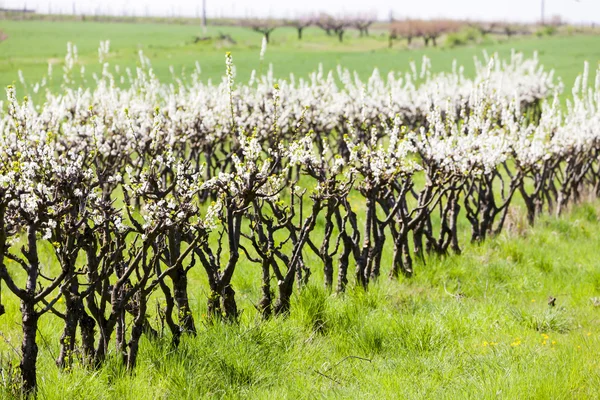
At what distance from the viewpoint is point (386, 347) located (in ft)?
18.6

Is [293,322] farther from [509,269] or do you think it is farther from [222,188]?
[509,269]

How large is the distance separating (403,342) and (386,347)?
17 centimetres

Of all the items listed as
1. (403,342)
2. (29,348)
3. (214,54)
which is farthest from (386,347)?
(214,54)

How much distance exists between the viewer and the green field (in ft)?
15.2

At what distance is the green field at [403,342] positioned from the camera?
4.64m

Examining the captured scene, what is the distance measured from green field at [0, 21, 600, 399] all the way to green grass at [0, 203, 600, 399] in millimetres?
14

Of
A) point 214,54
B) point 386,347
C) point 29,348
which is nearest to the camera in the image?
point 29,348

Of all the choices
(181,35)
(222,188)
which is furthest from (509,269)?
(181,35)

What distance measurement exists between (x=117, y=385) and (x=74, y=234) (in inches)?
48.0

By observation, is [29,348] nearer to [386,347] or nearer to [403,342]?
[386,347]

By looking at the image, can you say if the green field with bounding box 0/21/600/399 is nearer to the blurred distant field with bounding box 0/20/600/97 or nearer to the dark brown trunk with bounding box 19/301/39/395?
the dark brown trunk with bounding box 19/301/39/395

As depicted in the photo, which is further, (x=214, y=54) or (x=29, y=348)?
(x=214, y=54)

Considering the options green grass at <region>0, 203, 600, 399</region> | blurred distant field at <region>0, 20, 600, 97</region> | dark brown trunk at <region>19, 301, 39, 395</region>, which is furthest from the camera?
blurred distant field at <region>0, 20, 600, 97</region>

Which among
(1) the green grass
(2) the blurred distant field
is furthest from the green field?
(2) the blurred distant field
